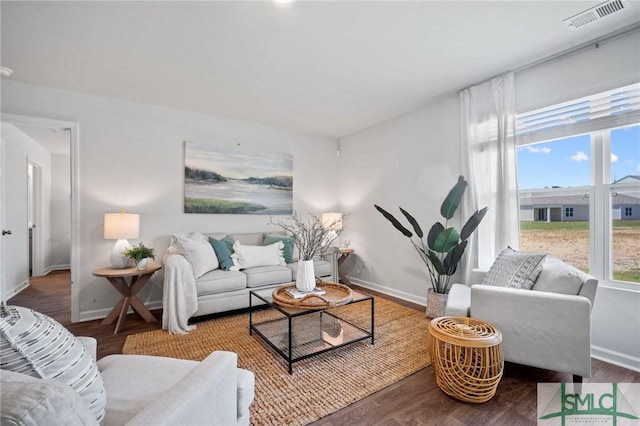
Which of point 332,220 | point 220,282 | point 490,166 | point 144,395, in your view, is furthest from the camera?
point 332,220

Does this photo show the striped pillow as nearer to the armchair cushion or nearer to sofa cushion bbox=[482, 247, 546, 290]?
the armchair cushion

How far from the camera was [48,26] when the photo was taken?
2.12 m

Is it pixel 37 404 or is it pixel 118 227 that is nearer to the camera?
pixel 37 404

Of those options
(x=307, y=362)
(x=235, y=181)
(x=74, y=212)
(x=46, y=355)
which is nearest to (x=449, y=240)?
(x=307, y=362)

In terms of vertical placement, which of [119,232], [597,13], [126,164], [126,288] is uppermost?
[597,13]

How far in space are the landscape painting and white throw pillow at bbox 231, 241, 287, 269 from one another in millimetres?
738

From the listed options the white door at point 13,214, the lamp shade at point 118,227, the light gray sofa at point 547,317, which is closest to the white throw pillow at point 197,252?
the lamp shade at point 118,227

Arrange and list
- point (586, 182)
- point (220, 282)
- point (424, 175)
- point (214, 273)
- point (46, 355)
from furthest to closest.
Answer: point (424, 175), point (214, 273), point (220, 282), point (586, 182), point (46, 355)

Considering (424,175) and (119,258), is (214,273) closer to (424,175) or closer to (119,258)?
(119,258)

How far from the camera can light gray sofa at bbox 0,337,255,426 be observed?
606mm

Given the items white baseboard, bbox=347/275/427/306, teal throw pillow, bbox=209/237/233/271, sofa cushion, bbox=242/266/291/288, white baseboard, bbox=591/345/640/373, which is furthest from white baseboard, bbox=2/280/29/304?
white baseboard, bbox=591/345/640/373

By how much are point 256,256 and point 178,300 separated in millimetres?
1029

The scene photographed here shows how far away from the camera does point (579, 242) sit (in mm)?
2570

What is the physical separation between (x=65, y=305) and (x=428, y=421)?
4.32 metres
